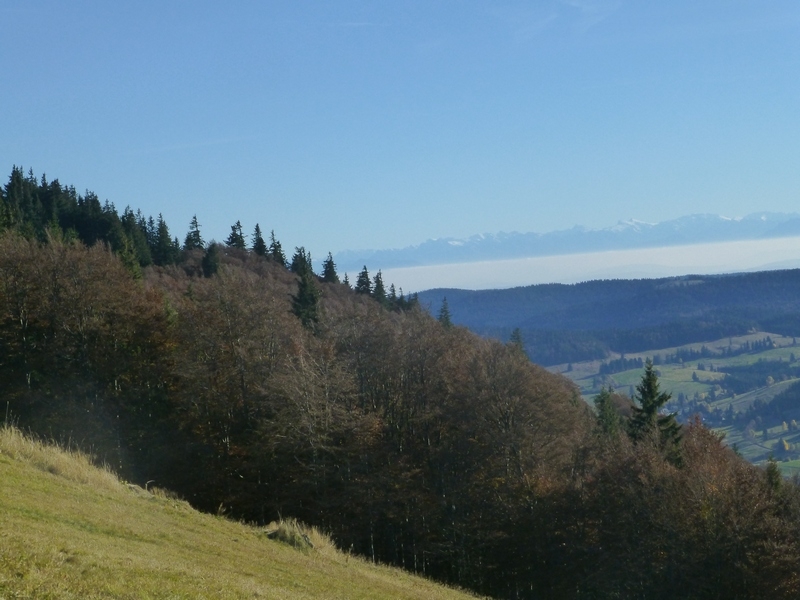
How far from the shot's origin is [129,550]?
40.8 feet

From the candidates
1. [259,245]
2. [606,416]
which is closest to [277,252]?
[259,245]

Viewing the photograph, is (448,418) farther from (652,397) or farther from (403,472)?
(652,397)

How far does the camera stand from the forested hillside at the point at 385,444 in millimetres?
31125

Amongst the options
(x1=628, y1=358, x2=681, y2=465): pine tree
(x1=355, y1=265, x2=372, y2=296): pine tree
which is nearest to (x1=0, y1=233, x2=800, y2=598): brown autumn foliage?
(x1=628, y1=358, x2=681, y2=465): pine tree

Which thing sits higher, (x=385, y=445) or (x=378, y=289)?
(x=378, y=289)

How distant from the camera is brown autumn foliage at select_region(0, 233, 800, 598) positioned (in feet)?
102

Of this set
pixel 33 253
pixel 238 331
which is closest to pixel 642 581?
pixel 238 331

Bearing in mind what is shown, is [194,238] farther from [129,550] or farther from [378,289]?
[129,550]

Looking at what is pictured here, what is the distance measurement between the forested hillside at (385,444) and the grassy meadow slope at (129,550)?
1365cm

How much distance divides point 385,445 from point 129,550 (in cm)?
2474

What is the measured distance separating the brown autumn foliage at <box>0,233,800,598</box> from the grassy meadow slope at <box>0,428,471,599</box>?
44.7ft

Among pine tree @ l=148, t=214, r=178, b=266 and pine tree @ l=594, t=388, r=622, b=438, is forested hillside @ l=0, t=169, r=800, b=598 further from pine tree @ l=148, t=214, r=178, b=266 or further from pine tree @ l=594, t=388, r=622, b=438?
pine tree @ l=148, t=214, r=178, b=266

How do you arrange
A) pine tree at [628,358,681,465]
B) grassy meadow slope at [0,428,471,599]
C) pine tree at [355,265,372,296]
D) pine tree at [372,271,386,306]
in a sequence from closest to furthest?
grassy meadow slope at [0,428,471,599]
pine tree at [628,358,681,465]
pine tree at [372,271,386,306]
pine tree at [355,265,372,296]

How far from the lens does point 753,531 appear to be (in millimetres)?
29156
